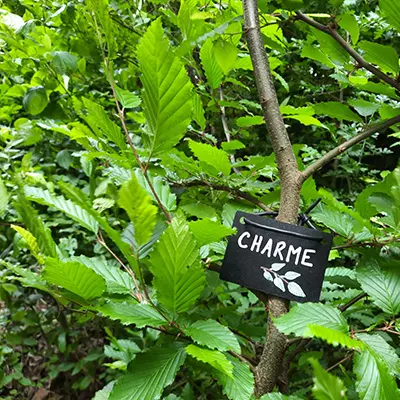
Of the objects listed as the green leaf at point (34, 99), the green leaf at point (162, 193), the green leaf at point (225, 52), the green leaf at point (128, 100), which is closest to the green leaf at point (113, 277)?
the green leaf at point (162, 193)

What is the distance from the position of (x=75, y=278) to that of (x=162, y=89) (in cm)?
20

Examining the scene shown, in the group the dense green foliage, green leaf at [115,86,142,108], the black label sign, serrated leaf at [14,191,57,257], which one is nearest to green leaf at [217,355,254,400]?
the dense green foliage

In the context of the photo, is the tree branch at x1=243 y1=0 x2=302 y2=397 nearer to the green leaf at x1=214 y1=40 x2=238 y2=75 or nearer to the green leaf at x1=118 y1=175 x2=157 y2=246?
the green leaf at x1=214 y1=40 x2=238 y2=75

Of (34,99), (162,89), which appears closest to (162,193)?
(162,89)

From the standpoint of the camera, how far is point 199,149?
52cm

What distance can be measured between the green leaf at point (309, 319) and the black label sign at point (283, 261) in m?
0.07

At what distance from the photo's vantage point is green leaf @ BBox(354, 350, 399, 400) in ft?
1.08

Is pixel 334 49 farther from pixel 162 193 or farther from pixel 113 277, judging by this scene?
pixel 113 277

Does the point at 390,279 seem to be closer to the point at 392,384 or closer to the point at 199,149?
the point at 392,384

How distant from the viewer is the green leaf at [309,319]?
360 mm

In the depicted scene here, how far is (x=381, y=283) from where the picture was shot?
0.44 meters

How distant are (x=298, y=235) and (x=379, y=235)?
0.09 m

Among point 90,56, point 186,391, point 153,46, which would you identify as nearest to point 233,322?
point 186,391

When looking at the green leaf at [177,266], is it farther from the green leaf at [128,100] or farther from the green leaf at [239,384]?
the green leaf at [128,100]
